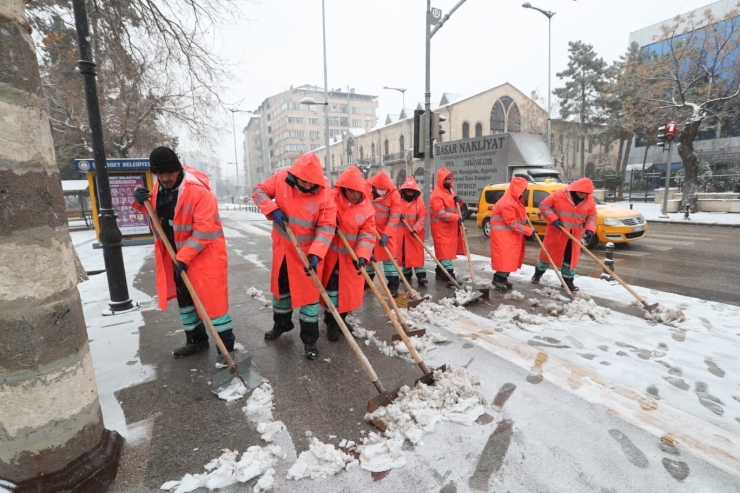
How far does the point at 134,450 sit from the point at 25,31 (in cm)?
237

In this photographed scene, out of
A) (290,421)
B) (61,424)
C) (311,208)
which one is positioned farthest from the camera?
(311,208)

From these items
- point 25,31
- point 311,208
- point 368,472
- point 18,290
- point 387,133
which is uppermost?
point 387,133

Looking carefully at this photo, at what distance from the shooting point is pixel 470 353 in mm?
3689

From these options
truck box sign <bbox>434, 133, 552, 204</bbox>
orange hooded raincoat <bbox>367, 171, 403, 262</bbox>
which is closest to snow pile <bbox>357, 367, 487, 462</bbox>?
orange hooded raincoat <bbox>367, 171, 403, 262</bbox>

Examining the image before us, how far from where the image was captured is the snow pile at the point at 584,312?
4.55 metres

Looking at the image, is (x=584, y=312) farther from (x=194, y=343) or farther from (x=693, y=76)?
(x=693, y=76)

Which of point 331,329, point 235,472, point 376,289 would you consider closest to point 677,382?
point 376,289

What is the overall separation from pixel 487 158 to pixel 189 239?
13.8 metres

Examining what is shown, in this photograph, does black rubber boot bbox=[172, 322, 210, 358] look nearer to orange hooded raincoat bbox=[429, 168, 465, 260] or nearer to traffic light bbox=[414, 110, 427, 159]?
orange hooded raincoat bbox=[429, 168, 465, 260]

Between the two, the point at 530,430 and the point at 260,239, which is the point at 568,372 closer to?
the point at 530,430

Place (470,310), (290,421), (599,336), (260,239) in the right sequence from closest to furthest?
(290,421) → (599,336) → (470,310) → (260,239)

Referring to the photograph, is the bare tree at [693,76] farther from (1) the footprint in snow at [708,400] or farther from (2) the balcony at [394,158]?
(2) the balcony at [394,158]

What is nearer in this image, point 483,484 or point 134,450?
point 483,484

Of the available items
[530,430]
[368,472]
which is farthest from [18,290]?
[530,430]
